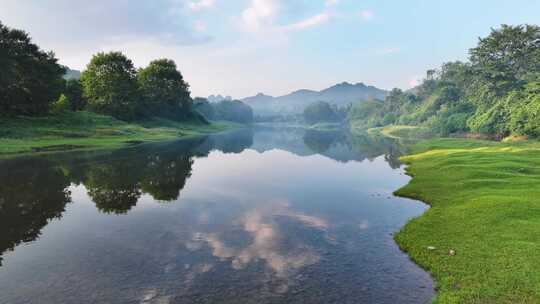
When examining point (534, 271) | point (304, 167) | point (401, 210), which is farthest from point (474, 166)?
point (534, 271)

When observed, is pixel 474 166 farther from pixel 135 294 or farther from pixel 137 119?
pixel 137 119

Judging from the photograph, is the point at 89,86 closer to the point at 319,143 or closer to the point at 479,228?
the point at 319,143

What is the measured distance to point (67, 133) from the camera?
287 feet

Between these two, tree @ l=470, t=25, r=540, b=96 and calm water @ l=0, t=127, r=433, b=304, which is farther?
tree @ l=470, t=25, r=540, b=96

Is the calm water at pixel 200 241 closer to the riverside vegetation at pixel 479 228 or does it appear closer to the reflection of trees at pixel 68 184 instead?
the reflection of trees at pixel 68 184

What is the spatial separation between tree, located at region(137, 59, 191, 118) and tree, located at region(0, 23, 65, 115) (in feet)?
198

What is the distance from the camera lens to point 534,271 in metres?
15.7

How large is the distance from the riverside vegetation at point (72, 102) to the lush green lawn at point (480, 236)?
67.8 m

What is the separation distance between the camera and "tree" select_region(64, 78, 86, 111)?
134 m

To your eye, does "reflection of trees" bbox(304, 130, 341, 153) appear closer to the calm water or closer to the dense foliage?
the dense foliage

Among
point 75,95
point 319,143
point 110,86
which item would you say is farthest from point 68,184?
point 75,95

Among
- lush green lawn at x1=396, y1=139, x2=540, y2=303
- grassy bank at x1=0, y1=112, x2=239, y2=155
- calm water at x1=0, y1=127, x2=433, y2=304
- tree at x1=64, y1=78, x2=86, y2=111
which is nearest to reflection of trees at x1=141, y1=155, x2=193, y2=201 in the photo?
calm water at x1=0, y1=127, x2=433, y2=304

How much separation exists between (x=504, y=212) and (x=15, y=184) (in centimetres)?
4549

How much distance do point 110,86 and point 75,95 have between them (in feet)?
50.3
